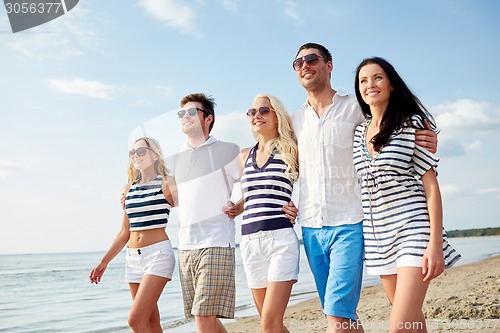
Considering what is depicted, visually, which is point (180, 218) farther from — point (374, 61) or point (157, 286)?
point (374, 61)

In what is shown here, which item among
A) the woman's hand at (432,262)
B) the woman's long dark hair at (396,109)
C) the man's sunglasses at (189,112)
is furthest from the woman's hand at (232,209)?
the woman's hand at (432,262)

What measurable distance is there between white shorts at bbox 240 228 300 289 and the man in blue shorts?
13 cm

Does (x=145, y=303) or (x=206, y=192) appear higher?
(x=206, y=192)

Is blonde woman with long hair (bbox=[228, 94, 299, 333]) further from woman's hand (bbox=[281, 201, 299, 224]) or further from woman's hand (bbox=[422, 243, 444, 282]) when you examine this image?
woman's hand (bbox=[422, 243, 444, 282])

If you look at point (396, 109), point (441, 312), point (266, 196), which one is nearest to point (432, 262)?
point (396, 109)

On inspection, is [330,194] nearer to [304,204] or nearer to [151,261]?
[304,204]

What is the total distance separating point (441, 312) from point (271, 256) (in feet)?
13.1

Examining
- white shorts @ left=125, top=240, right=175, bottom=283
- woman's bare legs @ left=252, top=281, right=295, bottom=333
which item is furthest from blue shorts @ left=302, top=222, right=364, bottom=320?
white shorts @ left=125, top=240, right=175, bottom=283

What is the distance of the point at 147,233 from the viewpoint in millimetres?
4844

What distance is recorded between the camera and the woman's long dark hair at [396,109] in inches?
136

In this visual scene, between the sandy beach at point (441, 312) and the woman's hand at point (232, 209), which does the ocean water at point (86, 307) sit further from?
the woman's hand at point (232, 209)

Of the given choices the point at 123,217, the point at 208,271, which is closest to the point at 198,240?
the point at 208,271

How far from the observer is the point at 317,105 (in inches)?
167

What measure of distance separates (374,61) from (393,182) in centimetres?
86
